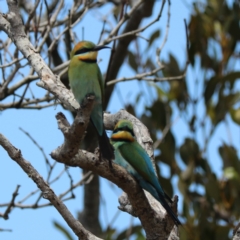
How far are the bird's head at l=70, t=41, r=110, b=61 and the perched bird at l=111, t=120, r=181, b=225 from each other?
331 millimetres

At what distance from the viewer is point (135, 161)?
2447mm

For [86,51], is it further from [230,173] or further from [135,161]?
[230,173]

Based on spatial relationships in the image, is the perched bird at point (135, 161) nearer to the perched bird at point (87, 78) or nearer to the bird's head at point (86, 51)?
the perched bird at point (87, 78)

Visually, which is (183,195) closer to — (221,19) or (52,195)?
(221,19)

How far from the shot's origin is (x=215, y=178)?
417cm

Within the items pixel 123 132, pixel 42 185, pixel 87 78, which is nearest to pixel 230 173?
pixel 123 132

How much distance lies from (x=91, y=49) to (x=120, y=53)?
4.67 ft

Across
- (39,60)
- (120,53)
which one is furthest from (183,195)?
(39,60)

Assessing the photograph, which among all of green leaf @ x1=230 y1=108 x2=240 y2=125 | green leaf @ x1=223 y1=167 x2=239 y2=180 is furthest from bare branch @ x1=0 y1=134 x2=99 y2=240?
green leaf @ x1=230 y1=108 x2=240 y2=125

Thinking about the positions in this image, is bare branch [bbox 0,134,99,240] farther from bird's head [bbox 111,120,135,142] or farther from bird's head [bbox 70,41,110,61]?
bird's head [bbox 70,41,110,61]

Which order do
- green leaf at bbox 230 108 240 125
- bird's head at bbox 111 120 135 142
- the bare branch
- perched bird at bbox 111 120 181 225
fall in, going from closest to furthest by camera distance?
the bare branch < perched bird at bbox 111 120 181 225 < bird's head at bbox 111 120 135 142 < green leaf at bbox 230 108 240 125

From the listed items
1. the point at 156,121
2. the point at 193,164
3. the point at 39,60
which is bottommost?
the point at 39,60

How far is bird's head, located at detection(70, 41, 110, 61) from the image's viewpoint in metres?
2.73

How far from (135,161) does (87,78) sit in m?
0.40
